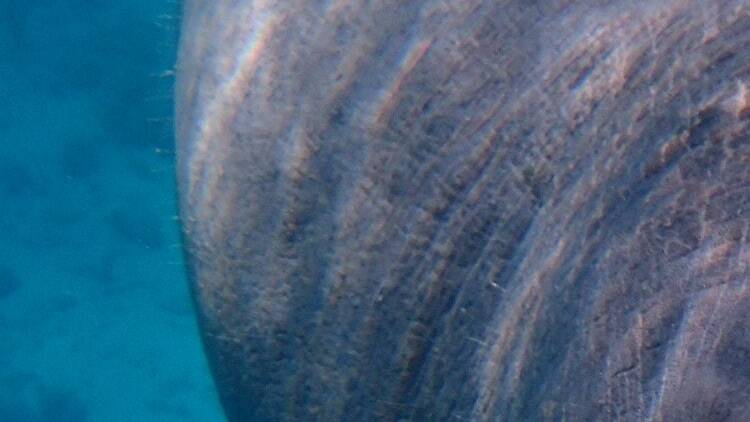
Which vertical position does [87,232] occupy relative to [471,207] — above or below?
above

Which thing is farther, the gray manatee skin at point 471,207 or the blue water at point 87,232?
the blue water at point 87,232

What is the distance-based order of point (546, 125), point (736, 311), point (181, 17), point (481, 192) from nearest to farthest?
point (736, 311)
point (546, 125)
point (481, 192)
point (181, 17)

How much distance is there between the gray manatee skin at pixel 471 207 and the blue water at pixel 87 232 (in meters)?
11.0

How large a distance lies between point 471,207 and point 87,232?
53.8ft

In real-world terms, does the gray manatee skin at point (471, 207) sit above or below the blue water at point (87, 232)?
below

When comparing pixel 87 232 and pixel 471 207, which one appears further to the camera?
pixel 87 232

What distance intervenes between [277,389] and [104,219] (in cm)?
1535

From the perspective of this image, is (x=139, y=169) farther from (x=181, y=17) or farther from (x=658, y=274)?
(x=658, y=274)

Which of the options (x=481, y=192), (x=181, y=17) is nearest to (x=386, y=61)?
(x=481, y=192)

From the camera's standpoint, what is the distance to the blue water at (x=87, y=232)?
46.2 feet

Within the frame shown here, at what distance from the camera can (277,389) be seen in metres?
2.14

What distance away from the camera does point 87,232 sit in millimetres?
16625

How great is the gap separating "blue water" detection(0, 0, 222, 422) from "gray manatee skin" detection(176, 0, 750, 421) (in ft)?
36.1

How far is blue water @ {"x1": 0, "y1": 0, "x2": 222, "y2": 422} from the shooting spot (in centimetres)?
1409
